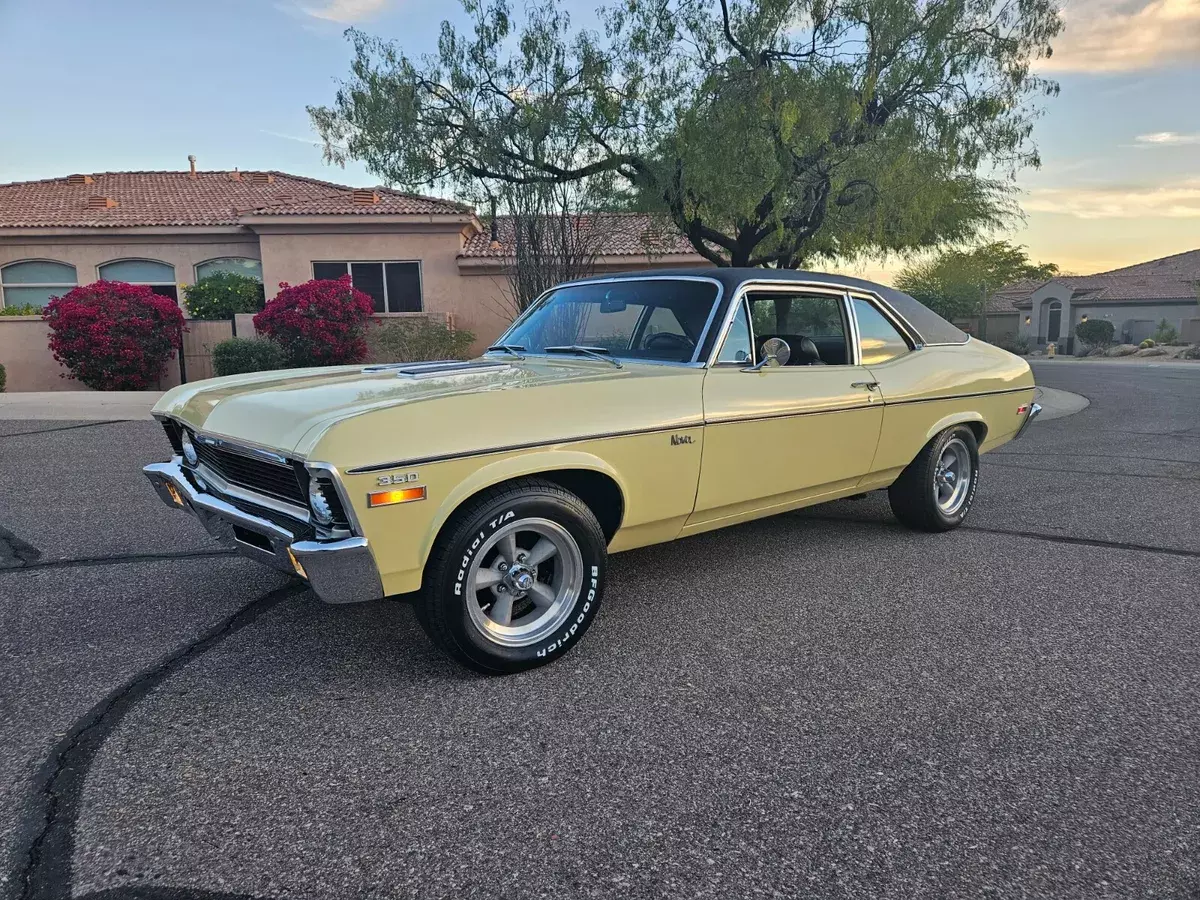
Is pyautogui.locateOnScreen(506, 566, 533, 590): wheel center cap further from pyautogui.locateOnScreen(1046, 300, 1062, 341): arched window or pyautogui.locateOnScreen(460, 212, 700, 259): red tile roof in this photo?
pyautogui.locateOnScreen(1046, 300, 1062, 341): arched window

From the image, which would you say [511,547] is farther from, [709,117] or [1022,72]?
[1022,72]

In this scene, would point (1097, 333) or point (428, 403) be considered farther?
point (1097, 333)

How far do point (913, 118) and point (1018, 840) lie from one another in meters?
12.6

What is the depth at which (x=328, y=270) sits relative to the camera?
18.7 meters

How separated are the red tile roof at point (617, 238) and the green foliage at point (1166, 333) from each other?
37273mm

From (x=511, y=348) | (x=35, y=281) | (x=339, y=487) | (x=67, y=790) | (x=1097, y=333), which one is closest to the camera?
(x=67, y=790)

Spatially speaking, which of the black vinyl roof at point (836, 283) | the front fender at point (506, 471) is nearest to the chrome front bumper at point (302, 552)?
the front fender at point (506, 471)

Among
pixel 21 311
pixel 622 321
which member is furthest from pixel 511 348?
pixel 21 311

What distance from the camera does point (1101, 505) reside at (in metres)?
5.86

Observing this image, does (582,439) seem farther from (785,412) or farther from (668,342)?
(785,412)

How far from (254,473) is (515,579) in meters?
1.10

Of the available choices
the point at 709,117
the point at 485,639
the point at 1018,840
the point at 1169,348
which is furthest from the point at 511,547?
the point at 1169,348

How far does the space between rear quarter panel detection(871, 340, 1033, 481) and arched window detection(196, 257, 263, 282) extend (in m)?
18.0

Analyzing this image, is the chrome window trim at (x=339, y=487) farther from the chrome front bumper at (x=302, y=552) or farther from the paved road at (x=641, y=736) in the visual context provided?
the paved road at (x=641, y=736)
